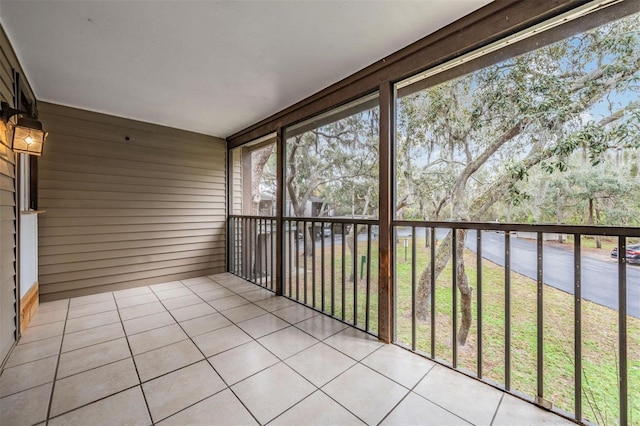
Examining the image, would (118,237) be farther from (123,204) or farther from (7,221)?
(7,221)

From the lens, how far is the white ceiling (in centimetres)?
170

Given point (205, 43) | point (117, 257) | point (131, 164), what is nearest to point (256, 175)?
point (131, 164)

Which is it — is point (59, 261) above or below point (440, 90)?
below

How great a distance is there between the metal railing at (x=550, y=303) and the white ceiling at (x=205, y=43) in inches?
57.9

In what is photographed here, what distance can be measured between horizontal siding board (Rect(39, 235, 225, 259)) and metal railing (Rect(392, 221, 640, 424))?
10.5 ft

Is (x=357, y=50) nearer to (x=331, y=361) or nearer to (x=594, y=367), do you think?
(x=331, y=361)

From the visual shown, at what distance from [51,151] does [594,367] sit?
5583 mm

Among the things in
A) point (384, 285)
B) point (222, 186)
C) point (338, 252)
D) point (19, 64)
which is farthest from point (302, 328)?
point (19, 64)

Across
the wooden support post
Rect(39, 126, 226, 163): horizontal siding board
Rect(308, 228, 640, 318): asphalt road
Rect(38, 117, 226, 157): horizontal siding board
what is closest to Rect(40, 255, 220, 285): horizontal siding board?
Rect(39, 126, 226, 163): horizontal siding board

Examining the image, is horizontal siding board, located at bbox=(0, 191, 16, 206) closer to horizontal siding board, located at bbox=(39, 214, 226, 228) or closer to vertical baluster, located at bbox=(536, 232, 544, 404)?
horizontal siding board, located at bbox=(39, 214, 226, 228)

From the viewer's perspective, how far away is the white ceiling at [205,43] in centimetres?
170

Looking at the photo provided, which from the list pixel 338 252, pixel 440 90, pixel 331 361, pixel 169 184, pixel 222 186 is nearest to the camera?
pixel 331 361

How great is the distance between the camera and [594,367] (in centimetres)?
179

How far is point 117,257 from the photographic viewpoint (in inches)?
141
